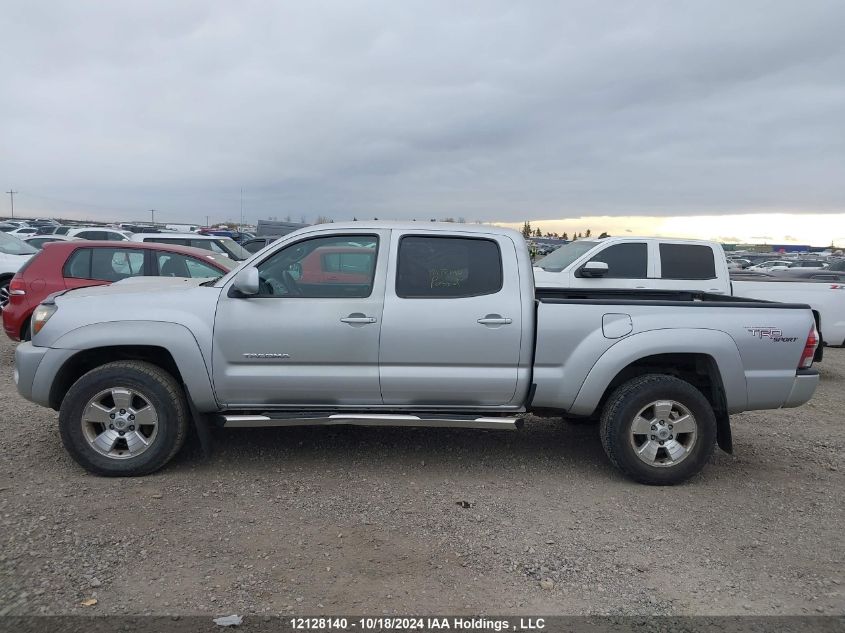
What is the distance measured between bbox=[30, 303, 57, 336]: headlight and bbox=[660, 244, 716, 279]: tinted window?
316 inches

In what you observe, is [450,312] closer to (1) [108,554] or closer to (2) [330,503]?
(2) [330,503]

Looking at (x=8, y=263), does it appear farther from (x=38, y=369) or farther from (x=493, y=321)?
(x=493, y=321)

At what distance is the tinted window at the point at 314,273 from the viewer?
474 centimetres

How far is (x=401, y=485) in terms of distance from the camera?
185 inches

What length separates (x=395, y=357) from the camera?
15.3 ft

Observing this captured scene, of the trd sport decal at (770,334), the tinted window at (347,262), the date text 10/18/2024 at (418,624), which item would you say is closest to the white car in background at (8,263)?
the tinted window at (347,262)

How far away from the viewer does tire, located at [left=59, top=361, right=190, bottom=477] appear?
15.0 ft

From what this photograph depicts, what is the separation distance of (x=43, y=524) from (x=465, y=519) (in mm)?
2570

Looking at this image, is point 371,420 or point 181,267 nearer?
point 371,420

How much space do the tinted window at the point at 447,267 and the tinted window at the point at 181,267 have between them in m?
4.76

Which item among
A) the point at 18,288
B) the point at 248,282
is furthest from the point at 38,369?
the point at 18,288

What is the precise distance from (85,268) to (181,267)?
115cm

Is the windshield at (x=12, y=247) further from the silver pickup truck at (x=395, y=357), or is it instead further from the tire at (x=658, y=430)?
the tire at (x=658, y=430)

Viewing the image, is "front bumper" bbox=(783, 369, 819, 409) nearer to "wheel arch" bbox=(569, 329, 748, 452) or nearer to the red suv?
"wheel arch" bbox=(569, 329, 748, 452)
